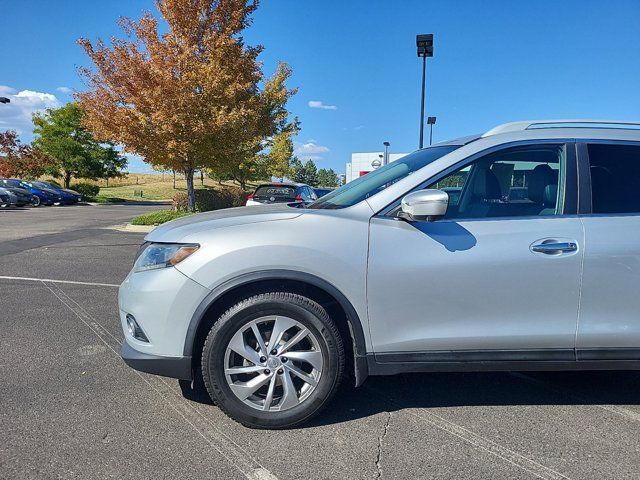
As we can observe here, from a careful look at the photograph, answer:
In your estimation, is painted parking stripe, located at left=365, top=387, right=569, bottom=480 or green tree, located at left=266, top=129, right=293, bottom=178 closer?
painted parking stripe, located at left=365, top=387, right=569, bottom=480

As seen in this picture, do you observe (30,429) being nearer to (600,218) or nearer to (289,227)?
(289,227)

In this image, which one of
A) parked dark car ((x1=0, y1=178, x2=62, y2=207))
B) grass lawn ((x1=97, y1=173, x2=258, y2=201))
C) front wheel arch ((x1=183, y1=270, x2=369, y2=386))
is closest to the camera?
front wheel arch ((x1=183, y1=270, x2=369, y2=386))

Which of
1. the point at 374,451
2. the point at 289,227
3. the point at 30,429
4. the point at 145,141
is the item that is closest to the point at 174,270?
the point at 289,227

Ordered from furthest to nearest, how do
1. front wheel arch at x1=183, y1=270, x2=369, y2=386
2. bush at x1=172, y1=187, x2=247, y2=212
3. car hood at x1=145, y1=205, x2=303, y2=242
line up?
1. bush at x1=172, y1=187, x2=247, y2=212
2. car hood at x1=145, y1=205, x2=303, y2=242
3. front wheel arch at x1=183, y1=270, x2=369, y2=386

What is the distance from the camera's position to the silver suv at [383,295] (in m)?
2.78

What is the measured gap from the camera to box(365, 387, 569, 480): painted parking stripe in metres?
2.46

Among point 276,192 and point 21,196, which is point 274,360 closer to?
point 276,192

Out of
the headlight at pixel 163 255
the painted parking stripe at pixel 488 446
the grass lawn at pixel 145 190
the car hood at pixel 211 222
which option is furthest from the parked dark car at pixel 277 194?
the grass lawn at pixel 145 190

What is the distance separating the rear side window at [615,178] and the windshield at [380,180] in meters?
0.90

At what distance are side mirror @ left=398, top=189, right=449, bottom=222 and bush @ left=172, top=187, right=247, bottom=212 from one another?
16.3 meters

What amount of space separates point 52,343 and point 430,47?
1549 cm

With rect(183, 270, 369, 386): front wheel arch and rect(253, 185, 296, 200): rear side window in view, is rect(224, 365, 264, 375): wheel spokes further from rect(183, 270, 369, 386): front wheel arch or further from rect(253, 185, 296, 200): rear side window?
rect(253, 185, 296, 200): rear side window

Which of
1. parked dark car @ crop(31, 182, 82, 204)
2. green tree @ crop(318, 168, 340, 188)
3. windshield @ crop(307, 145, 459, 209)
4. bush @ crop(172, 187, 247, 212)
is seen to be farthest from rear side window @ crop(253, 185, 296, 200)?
green tree @ crop(318, 168, 340, 188)

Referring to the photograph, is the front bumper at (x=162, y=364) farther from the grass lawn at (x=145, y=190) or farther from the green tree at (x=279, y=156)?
the green tree at (x=279, y=156)
